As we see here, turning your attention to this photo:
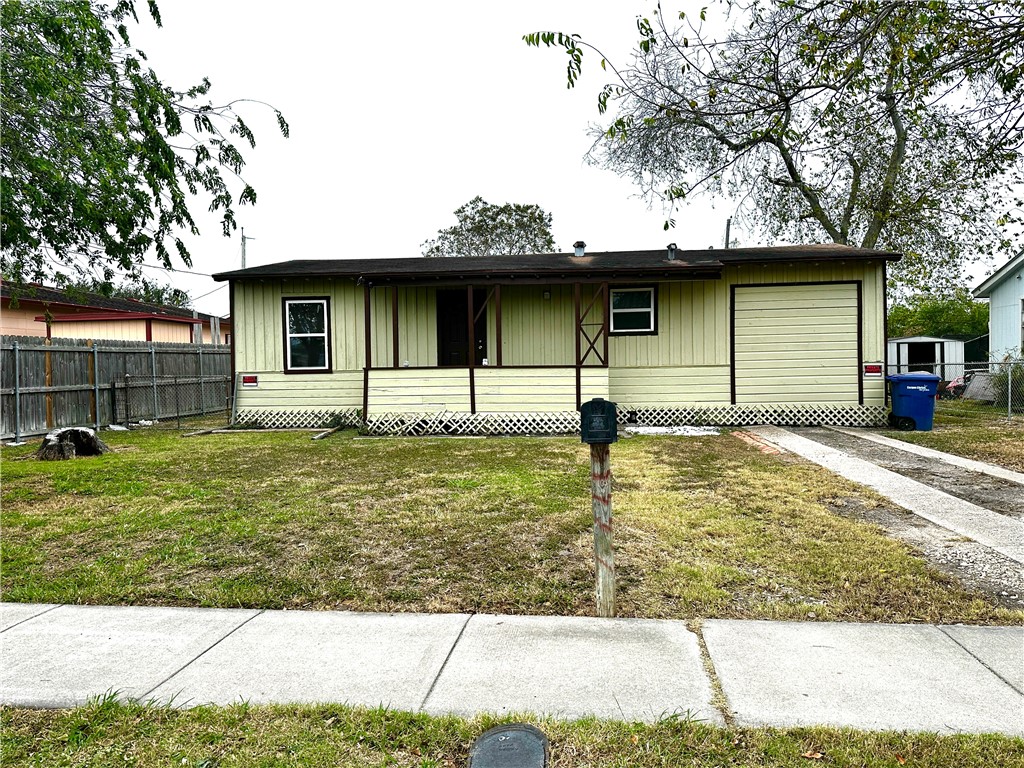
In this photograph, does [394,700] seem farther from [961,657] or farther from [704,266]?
[704,266]

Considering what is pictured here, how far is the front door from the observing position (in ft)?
47.9

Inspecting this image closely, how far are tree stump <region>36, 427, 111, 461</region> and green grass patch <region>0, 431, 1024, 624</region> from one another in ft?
2.93

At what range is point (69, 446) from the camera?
31.6 ft

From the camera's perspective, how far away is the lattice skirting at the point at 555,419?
12.7 metres

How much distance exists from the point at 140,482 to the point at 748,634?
681 cm

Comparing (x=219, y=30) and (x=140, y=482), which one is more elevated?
(x=219, y=30)

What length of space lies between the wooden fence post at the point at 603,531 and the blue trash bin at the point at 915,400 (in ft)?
36.6

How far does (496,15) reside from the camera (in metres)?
5.47

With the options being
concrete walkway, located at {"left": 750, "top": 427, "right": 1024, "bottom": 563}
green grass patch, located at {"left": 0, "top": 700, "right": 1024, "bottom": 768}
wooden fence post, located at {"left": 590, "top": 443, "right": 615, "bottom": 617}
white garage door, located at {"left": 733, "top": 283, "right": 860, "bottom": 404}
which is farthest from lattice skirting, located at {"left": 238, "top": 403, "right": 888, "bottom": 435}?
green grass patch, located at {"left": 0, "top": 700, "right": 1024, "bottom": 768}

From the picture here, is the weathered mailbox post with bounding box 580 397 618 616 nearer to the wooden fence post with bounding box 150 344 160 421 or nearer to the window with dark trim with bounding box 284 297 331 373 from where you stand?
the window with dark trim with bounding box 284 297 331 373

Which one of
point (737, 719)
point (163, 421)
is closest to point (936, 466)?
point (737, 719)

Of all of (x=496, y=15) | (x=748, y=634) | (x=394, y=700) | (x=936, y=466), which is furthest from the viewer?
(x=936, y=466)

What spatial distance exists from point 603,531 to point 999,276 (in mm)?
22520

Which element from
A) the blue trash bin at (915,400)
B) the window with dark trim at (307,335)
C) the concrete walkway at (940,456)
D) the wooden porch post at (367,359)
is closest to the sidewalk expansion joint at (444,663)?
the concrete walkway at (940,456)
